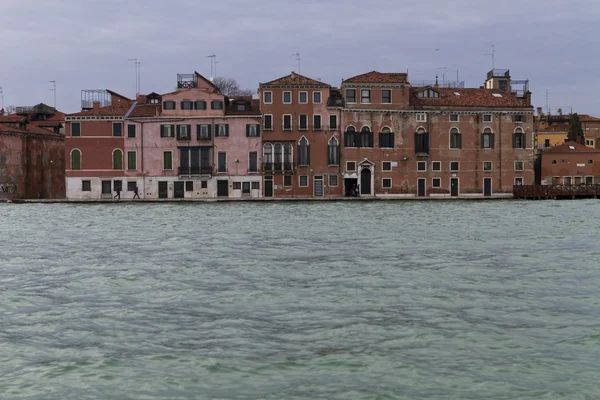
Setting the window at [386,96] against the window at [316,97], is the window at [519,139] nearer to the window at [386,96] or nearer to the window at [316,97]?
the window at [386,96]

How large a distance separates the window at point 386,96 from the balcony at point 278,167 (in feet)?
22.4

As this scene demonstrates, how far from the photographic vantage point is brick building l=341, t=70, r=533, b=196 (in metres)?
46.4

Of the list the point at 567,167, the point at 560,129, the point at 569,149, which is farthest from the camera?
the point at 560,129

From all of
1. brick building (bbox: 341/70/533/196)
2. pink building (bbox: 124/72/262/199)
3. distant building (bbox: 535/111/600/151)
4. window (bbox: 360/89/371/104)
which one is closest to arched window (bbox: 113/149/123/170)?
pink building (bbox: 124/72/262/199)

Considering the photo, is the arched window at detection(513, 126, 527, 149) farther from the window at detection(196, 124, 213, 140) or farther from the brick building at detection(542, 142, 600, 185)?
the window at detection(196, 124, 213, 140)

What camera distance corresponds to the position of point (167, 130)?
46312 mm

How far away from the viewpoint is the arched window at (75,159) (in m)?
46.2

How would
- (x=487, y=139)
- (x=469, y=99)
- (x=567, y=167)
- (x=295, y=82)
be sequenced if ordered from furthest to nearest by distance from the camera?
(x=567, y=167) < (x=469, y=99) < (x=487, y=139) < (x=295, y=82)

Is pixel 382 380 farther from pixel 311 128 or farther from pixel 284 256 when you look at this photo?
pixel 311 128

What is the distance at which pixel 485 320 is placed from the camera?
8.26 m

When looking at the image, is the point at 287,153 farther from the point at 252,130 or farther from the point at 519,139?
the point at 519,139

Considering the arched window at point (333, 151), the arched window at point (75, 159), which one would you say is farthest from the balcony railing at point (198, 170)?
the arched window at point (333, 151)

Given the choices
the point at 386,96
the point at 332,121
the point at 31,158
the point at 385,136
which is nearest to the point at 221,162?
the point at 332,121

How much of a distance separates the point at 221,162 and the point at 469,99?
15.9 metres
